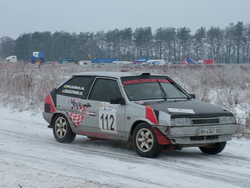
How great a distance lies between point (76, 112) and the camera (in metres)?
9.68

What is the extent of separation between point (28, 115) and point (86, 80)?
239 inches

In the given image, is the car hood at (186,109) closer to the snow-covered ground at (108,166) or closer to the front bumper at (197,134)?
the front bumper at (197,134)

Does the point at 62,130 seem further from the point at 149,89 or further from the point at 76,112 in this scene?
the point at 149,89

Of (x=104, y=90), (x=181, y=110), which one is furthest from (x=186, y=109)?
(x=104, y=90)

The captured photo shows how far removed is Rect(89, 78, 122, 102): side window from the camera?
9140 mm

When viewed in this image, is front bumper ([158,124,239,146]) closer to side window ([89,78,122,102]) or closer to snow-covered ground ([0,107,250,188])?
snow-covered ground ([0,107,250,188])

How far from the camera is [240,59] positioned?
112 meters

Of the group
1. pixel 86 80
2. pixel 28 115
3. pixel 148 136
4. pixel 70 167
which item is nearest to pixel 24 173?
pixel 70 167

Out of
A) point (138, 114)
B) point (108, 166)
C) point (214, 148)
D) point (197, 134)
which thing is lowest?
point (108, 166)

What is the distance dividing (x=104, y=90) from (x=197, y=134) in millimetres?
2271

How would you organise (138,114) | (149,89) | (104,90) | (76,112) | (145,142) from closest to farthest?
(145,142) → (138,114) → (149,89) → (104,90) → (76,112)

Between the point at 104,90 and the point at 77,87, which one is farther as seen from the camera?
the point at 77,87

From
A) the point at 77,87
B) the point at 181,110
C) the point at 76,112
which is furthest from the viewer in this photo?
the point at 77,87

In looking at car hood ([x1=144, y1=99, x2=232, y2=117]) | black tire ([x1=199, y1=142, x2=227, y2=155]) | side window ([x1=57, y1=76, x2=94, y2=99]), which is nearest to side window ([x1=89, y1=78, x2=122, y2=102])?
side window ([x1=57, y1=76, x2=94, y2=99])
